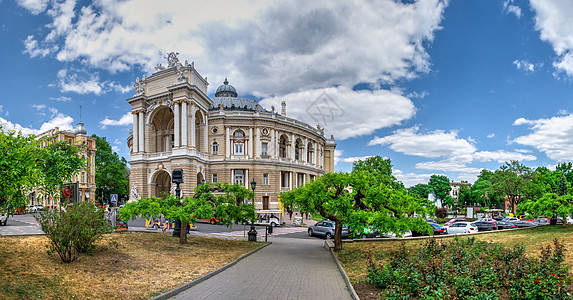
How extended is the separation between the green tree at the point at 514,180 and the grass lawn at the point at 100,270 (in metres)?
52.8

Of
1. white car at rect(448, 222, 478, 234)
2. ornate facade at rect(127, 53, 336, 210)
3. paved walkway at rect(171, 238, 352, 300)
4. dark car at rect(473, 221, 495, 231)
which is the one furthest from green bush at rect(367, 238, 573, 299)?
ornate facade at rect(127, 53, 336, 210)

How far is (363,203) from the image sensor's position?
17281mm

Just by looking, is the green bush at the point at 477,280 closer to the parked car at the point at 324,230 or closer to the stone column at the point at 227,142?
the parked car at the point at 324,230

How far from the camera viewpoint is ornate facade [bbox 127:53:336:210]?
46.4 meters

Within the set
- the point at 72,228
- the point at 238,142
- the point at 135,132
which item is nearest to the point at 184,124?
the point at 135,132

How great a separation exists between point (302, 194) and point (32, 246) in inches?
451

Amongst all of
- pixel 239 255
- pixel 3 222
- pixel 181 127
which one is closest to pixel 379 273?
pixel 239 255

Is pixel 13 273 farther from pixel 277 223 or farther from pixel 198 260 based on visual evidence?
pixel 277 223

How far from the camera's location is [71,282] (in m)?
9.18

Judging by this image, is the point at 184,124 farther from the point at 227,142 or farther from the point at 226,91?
the point at 226,91

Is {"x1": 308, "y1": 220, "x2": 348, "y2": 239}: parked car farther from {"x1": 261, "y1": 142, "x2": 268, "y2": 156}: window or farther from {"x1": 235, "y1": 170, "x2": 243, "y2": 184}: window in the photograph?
{"x1": 261, "y1": 142, "x2": 268, "y2": 156}: window

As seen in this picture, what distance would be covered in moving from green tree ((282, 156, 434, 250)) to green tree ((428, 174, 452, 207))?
100 m

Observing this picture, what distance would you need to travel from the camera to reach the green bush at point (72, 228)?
10758 mm

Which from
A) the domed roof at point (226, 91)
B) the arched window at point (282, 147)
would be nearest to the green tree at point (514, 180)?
the arched window at point (282, 147)
